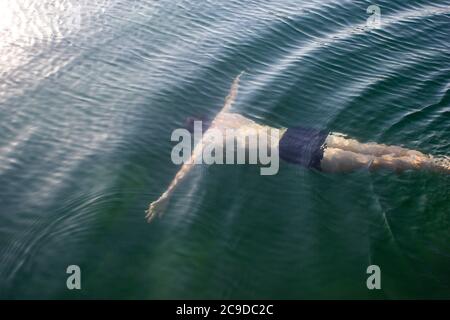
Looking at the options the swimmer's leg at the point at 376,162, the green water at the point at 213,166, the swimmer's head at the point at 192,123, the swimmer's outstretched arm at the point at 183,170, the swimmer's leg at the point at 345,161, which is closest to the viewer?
the green water at the point at 213,166

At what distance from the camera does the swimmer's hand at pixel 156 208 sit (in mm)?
10220

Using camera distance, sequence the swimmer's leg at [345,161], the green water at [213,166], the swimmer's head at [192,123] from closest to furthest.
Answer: the green water at [213,166] < the swimmer's leg at [345,161] < the swimmer's head at [192,123]

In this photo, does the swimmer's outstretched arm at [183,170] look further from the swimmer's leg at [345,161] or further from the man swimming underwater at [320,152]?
the swimmer's leg at [345,161]

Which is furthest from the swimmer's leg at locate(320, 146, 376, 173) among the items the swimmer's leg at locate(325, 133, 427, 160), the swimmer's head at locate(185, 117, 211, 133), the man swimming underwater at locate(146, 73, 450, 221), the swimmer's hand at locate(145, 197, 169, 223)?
the swimmer's hand at locate(145, 197, 169, 223)

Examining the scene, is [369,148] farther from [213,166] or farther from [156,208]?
[156,208]

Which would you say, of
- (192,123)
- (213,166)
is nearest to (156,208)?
(213,166)

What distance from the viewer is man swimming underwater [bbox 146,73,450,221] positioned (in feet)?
36.7

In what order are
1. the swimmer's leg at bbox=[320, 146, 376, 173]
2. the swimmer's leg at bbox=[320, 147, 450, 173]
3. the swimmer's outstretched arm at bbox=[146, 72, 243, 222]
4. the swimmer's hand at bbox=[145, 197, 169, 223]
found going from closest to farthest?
1. the swimmer's hand at bbox=[145, 197, 169, 223]
2. the swimmer's outstretched arm at bbox=[146, 72, 243, 222]
3. the swimmer's leg at bbox=[320, 147, 450, 173]
4. the swimmer's leg at bbox=[320, 146, 376, 173]

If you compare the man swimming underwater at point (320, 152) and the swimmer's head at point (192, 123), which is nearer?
the man swimming underwater at point (320, 152)

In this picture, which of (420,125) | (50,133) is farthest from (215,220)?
(420,125)

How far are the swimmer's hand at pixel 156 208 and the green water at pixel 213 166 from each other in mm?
201

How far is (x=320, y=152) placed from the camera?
1172 cm

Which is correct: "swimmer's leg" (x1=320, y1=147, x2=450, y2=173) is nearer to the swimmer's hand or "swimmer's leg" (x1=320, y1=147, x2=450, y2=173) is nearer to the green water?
the green water

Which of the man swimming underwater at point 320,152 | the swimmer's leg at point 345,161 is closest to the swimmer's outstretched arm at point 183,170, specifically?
the man swimming underwater at point 320,152
